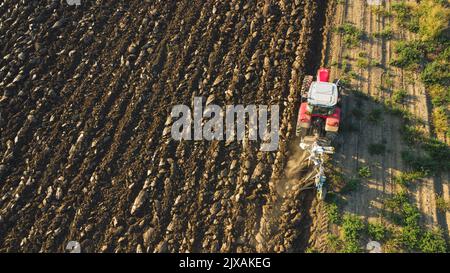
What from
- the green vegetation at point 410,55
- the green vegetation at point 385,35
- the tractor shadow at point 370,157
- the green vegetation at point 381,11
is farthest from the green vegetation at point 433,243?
the green vegetation at point 381,11

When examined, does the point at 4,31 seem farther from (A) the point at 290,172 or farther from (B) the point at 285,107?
(A) the point at 290,172

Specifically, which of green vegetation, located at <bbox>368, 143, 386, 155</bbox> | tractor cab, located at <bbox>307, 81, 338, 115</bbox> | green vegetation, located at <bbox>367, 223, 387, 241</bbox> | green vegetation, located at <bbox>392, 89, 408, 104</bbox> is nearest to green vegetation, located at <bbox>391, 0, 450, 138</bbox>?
green vegetation, located at <bbox>392, 89, 408, 104</bbox>

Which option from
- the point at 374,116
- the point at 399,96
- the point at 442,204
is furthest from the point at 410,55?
the point at 442,204

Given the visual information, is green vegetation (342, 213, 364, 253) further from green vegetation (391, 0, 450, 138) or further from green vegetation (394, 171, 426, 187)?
green vegetation (391, 0, 450, 138)

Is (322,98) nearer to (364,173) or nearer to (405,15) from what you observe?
(364,173)
